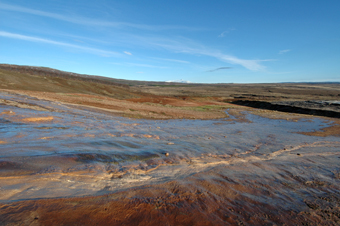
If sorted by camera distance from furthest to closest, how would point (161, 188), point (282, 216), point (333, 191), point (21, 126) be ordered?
point (21, 126), point (333, 191), point (161, 188), point (282, 216)

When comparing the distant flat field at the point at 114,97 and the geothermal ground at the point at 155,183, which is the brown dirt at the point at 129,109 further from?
the geothermal ground at the point at 155,183

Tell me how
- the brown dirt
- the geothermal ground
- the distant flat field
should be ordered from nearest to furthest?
the geothermal ground, the brown dirt, the distant flat field

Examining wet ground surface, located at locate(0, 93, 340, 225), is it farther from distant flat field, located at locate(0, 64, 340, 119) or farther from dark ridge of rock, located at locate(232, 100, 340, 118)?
dark ridge of rock, located at locate(232, 100, 340, 118)

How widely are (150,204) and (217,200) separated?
1.26m

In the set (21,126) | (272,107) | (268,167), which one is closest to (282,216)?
(268,167)

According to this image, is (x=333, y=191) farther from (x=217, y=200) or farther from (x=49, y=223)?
(x=49, y=223)

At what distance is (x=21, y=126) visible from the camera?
8359mm

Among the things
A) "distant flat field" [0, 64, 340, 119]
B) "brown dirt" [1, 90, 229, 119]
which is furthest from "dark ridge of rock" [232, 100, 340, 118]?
"brown dirt" [1, 90, 229, 119]

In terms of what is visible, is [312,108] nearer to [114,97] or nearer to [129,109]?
[129,109]

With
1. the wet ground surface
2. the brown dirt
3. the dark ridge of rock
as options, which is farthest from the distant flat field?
the wet ground surface

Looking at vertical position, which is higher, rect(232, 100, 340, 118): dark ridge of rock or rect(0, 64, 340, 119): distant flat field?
rect(0, 64, 340, 119): distant flat field

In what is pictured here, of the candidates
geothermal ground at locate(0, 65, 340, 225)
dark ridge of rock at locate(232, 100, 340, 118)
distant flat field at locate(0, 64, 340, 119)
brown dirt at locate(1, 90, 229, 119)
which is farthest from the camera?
dark ridge of rock at locate(232, 100, 340, 118)

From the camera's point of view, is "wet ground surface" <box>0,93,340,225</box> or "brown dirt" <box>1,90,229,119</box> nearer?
"wet ground surface" <box>0,93,340,225</box>

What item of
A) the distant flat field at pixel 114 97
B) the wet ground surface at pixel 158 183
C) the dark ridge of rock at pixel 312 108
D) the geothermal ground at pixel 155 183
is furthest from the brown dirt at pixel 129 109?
the dark ridge of rock at pixel 312 108
